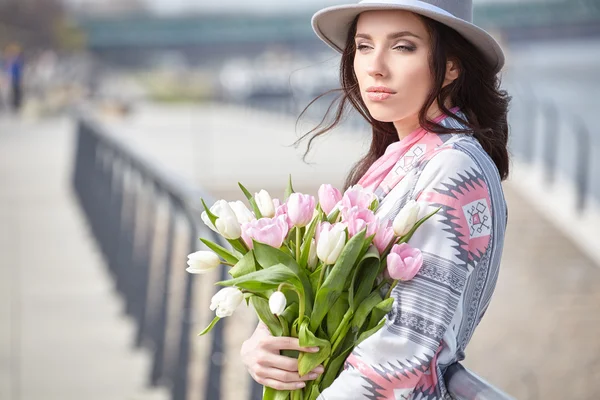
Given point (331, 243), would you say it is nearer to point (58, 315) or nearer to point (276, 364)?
point (276, 364)

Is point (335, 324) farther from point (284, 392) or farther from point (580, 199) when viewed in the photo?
point (580, 199)

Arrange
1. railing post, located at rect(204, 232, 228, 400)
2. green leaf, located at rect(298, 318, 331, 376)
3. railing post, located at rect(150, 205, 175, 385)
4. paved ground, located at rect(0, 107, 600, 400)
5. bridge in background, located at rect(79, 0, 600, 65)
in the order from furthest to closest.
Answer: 1. bridge in background, located at rect(79, 0, 600, 65)
2. paved ground, located at rect(0, 107, 600, 400)
3. railing post, located at rect(150, 205, 175, 385)
4. railing post, located at rect(204, 232, 228, 400)
5. green leaf, located at rect(298, 318, 331, 376)

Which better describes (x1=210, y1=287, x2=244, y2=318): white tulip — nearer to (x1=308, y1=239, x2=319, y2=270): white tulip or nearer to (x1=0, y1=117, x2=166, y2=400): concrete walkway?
(x1=308, y1=239, x2=319, y2=270): white tulip

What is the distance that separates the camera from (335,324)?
2.00 meters

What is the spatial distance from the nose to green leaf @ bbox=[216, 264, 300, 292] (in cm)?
43

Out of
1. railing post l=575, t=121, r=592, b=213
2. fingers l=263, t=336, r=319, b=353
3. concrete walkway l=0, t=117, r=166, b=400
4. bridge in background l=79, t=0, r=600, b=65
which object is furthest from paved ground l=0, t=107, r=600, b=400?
bridge in background l=79, t=0, r=600, b=65

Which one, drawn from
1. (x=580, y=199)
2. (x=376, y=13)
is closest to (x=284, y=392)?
(x=376, y=13)

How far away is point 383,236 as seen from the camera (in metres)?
1.94

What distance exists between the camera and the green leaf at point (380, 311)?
193 centimetres

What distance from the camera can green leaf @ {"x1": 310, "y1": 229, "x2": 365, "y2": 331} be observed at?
6.25ft

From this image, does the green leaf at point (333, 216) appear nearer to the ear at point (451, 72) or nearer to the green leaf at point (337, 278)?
the green leaf at point (337, 278)

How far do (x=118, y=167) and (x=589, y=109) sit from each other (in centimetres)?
3851

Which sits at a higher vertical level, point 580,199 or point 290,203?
point 290,203

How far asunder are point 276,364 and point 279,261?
202mm
